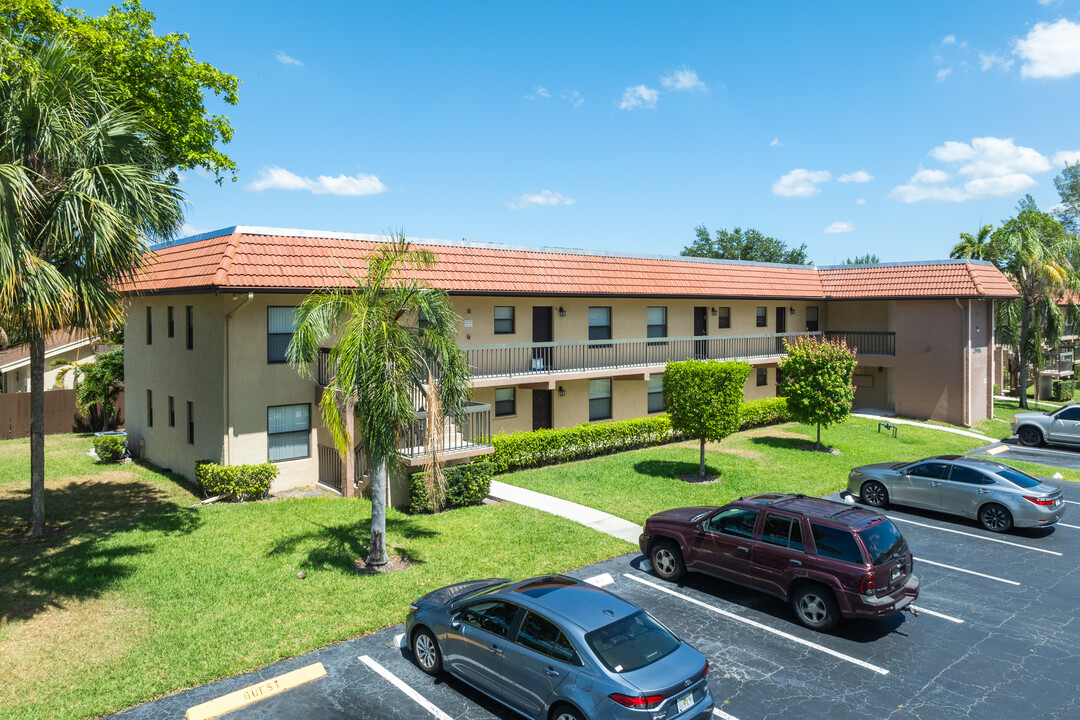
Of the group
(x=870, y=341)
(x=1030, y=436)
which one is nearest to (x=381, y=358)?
(x=1030, y=436)

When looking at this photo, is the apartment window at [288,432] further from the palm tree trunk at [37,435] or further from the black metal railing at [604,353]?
the palm tree trunk at [37,435]

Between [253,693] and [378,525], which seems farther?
[378,525]

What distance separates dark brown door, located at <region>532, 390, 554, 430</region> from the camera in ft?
75.9

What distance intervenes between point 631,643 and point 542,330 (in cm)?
1674

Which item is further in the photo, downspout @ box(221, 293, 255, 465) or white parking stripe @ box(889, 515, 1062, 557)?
downspout @ box(221, 293, 255, 465)

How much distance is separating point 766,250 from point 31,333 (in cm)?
6637

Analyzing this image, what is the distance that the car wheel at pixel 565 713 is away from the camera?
6.63 m

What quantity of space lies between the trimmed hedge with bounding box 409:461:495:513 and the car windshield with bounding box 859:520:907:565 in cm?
A: 880

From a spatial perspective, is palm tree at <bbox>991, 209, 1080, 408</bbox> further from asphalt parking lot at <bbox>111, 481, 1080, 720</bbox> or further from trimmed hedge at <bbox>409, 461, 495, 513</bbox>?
trimmed hedge at <bbox>409, 461, 495, 513</bbox>

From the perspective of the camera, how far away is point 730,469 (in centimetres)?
1964

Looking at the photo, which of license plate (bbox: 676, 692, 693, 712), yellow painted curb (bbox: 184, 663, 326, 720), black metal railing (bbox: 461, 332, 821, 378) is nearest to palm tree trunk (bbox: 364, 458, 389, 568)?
yellow painted curb (bbox: 184, 663, 326, 720)

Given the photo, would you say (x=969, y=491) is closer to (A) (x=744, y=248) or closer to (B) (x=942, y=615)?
(B) (x=942, y=615)

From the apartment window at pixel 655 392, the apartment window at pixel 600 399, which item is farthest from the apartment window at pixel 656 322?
the apartment window at pixel 600 399

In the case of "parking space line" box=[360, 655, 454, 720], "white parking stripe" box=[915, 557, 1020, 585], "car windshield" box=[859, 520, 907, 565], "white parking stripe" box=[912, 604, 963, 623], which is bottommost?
"white parking stripe" box=[912, 604, 963, 623]
